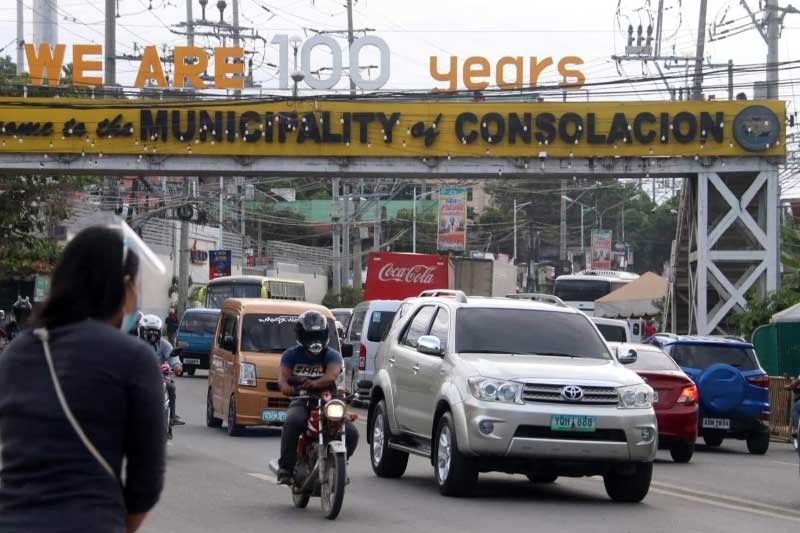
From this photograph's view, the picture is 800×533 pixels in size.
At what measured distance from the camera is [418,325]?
48.0 feet

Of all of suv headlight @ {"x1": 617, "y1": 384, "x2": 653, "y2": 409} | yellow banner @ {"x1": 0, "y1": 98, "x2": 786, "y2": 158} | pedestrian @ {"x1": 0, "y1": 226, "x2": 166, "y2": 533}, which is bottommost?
suv headlight @ {"x1": 617, "y1": 384, "x2": 653, "y2": 409}

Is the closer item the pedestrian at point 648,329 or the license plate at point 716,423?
the license plate at point 716,423

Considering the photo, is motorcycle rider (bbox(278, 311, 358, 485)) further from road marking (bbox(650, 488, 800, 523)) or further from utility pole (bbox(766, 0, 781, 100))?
utility pole (bbox(766, 0, 781, 100))

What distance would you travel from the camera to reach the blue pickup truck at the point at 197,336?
3988 cm

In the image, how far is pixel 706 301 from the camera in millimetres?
39156

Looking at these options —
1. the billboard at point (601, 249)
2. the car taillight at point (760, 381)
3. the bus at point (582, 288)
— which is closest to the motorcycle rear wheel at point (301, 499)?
the car taillight at point (760, 381)

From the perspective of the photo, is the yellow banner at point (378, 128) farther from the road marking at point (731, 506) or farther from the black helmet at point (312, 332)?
the black helmet at point (312, 332)

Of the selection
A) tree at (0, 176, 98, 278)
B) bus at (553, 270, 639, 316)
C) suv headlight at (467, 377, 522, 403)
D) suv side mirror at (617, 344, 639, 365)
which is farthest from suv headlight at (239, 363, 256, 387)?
bus at (553, 270, 639, 316)

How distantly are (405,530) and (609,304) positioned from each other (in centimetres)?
4276

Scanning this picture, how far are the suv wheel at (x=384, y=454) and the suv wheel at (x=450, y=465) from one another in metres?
1.41

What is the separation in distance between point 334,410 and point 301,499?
127 cm

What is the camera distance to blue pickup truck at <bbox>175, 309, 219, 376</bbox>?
39875 mm

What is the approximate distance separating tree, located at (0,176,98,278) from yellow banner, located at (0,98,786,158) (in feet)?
4.55

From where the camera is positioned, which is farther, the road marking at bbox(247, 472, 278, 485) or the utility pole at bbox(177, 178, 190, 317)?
the utility pole at bbox(177, 178, 190, 317)
